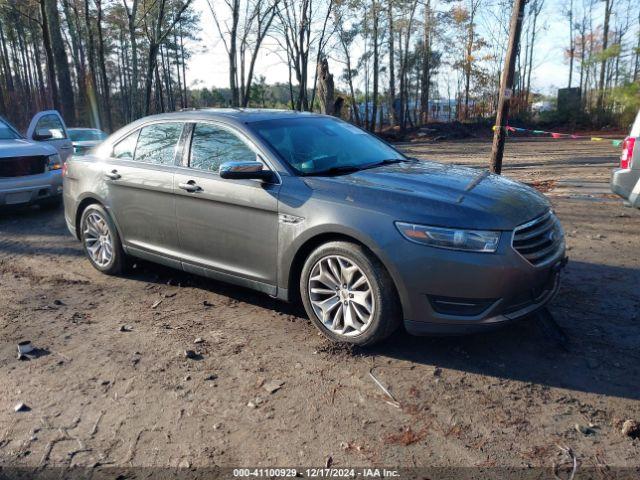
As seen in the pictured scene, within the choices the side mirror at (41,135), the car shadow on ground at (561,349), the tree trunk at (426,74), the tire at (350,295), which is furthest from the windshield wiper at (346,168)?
the tree trunk at (426,74)

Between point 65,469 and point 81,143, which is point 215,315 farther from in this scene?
point 81,143

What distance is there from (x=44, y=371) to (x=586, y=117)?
122 feet

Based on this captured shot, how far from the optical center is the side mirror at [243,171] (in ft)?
12.5

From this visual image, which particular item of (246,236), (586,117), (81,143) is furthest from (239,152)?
(586,117)

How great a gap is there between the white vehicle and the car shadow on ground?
5609 millimetres

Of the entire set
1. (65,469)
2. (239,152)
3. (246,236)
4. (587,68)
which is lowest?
(65,469)

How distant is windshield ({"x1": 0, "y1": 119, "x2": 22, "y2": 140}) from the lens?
Result: 9.03 meters

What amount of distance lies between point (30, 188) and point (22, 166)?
1.18 feet

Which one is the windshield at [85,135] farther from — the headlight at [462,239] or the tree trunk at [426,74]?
the tree trunk at [426,74]

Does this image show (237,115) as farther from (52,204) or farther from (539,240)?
(52,204)

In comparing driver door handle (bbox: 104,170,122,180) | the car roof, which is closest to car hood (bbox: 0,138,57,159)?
driver door handle (bbox: 104,170,122,180)

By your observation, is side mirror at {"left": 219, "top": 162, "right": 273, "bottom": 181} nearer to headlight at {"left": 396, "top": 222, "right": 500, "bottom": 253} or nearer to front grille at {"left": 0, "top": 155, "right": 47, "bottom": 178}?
headlight at {"left": 396, "top": 222, "right": 500, "bottom": 253}

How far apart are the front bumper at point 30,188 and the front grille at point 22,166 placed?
71 millimetres

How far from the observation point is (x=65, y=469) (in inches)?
99.5
